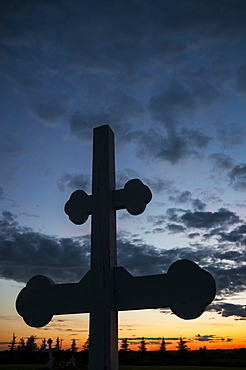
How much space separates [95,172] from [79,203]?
31cm

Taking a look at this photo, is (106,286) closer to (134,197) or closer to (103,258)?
(103,258)

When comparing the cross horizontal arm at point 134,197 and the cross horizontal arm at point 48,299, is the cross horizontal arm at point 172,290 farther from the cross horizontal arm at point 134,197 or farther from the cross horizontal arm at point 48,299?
the cross horizontal arm at point 134,197

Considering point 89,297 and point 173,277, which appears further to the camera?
point 89,297

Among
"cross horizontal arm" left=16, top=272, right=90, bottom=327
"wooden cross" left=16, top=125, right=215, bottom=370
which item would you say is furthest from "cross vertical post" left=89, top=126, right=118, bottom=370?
"cross horizontal arm" left=16, top=272, right=90, bottom=327

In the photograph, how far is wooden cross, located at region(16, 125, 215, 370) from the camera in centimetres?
257

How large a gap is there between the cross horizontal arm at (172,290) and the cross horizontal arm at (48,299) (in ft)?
1.02

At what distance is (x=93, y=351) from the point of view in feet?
8.88

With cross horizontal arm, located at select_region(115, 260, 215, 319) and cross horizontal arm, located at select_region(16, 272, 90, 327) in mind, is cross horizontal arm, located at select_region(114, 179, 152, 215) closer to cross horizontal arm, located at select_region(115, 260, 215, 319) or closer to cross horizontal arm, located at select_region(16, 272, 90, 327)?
cross horizontal arm, located at select_region(115, 260, 215, 319)

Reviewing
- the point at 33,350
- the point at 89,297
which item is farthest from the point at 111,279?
the point at 33,350

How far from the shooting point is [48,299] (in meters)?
3.08

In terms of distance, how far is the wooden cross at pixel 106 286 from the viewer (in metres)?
2.57

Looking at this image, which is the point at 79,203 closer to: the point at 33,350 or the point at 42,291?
the point at 42,291

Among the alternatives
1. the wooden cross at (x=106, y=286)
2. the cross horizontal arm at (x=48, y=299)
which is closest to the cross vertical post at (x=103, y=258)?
the wooden cross at (x=106, y=286)

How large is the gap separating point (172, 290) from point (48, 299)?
3.67 feet
